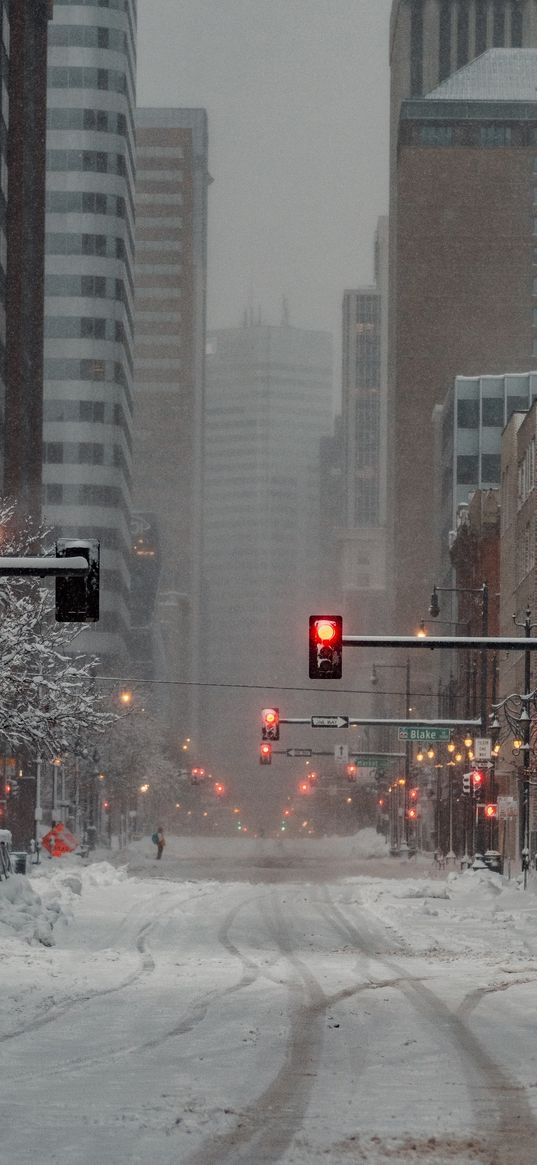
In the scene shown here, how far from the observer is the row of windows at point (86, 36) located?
189 metres

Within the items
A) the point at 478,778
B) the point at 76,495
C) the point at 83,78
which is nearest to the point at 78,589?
the point at 478,778

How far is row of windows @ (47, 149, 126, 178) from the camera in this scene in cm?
18688

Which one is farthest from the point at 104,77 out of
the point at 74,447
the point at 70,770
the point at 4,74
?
the point at 70,770

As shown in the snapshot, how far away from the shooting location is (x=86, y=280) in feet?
611

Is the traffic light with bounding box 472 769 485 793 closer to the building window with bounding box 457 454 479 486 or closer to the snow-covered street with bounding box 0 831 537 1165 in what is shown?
the snow-covered street with bounding box 0 831 537 1165

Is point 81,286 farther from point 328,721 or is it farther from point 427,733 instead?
point 328,721

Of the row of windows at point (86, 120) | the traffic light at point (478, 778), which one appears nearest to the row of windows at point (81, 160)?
the row of windows at point (86, 120)

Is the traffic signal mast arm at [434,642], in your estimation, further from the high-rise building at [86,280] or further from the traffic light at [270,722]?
the high-rise building at [86,280]

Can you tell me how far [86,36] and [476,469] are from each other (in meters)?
65.5

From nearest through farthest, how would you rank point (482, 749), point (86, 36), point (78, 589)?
point (78, 589) < point (482, 749) < point (86, 36)

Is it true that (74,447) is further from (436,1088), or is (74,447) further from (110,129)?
(436,1088)

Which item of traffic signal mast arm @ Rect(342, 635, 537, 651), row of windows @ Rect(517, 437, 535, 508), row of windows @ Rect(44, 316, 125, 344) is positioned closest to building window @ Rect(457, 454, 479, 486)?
row of windows @ Rect(44, 316, 125, 344)

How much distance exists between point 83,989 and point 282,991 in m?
2.58

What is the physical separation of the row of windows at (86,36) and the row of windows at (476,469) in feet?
206
